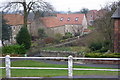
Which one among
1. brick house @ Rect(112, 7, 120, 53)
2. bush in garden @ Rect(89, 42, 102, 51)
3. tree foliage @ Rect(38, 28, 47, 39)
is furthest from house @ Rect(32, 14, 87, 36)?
brick house @ Rect(112, 7, 120, 53)

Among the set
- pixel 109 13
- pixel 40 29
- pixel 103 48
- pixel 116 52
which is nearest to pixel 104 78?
pixel 116 52

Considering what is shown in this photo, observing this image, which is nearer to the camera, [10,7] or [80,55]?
[80,55]

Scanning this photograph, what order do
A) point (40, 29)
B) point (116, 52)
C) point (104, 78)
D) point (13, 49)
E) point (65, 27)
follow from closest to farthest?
point (104, 78)
point (116, 52)
point (13, 49)
point (40, 29)
point (65, 27)

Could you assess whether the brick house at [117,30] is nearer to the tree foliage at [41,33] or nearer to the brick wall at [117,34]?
the brick wall at [117,34]

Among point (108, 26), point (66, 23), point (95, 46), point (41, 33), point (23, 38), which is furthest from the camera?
point (66, 23)

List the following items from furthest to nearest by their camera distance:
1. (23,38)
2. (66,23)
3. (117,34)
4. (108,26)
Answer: (66,23) → (23,38) → (108,26) → (117,34)

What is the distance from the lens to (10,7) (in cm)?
3072

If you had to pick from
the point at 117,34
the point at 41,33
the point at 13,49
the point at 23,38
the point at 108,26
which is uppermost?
the point at 108,26

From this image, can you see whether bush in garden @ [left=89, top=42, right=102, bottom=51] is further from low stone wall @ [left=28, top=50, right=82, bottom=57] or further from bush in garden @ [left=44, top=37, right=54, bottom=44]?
bush in garden @ [left=44, top=37, right=54, bottom=44]

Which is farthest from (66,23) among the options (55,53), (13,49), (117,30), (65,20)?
(117,30)

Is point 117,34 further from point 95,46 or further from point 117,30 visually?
point 95,46

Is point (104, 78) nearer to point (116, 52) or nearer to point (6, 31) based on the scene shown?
point (116, 52)

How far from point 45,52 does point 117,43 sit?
8.67 metres

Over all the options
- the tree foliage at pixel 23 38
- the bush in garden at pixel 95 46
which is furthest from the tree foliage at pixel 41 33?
the bush in garden at pixel 95 46
